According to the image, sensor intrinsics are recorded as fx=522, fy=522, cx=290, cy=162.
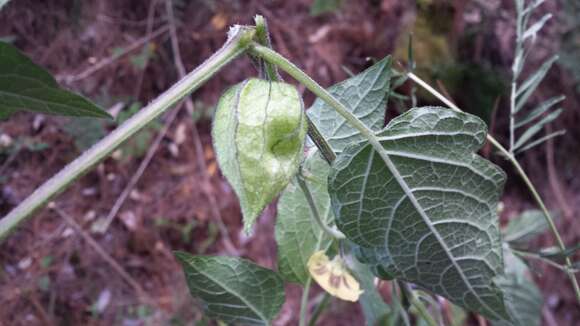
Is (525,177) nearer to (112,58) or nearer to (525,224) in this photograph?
(525,224)

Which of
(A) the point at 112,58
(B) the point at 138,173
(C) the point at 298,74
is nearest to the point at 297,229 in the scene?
(C) the point at 298,74

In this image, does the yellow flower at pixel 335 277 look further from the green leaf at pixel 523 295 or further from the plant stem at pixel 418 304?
the green leaf at pixel 523 295

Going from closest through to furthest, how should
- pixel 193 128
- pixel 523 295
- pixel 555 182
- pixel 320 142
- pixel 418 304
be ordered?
pixel 320 142
pixel 418 304
pixel 523 295
pixel 193 128
pixel 555 182

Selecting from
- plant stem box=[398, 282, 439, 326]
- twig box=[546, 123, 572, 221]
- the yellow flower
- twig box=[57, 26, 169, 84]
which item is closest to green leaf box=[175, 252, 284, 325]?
the yellow flower

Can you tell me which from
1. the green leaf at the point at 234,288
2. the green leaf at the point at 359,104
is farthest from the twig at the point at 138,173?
the green leaf at the point at 359,104

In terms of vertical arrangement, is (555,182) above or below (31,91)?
below
